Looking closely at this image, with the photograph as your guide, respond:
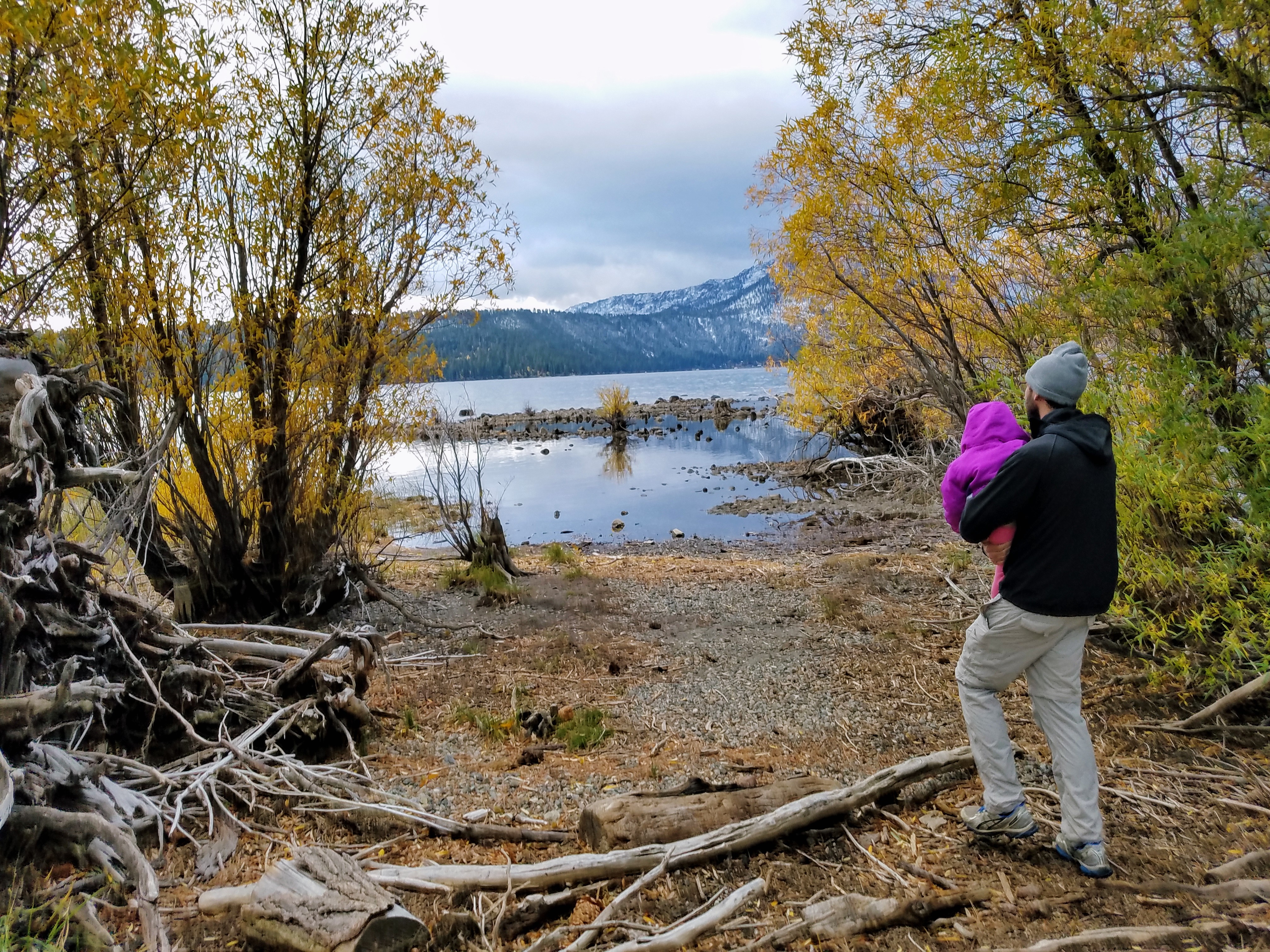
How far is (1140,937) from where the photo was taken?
2.32 meters

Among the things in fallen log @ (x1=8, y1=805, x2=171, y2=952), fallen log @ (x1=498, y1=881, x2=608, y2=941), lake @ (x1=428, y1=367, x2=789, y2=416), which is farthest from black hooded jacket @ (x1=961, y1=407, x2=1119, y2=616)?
lake @ (x1=428, y1=367, x2=789, y2=416)

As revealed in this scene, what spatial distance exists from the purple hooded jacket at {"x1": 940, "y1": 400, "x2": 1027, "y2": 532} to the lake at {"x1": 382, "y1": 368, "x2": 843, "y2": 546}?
6493 mm

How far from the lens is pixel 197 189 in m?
7.11

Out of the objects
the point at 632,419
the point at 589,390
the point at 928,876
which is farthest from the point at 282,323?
the point at 589,390

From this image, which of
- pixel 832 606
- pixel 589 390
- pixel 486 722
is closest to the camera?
pixel 486 722

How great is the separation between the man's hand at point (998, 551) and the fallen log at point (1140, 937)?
4.50 feet

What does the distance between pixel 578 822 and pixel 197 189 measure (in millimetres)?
7132

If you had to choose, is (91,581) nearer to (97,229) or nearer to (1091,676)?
(97,229)

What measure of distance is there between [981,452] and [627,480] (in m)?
23.3

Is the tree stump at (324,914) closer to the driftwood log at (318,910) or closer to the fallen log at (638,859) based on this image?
the driftwood log at (318,910)

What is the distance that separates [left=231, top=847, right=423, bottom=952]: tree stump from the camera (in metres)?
2.54

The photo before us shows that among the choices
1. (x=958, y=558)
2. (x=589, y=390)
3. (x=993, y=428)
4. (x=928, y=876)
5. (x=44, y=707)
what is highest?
(x=589, y=390)

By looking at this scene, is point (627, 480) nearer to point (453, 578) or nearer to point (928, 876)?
point (453, 578)

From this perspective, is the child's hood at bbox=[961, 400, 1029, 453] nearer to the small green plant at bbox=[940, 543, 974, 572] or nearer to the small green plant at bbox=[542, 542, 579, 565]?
the small green plant at bbox=[940, 543, 974, 572]
